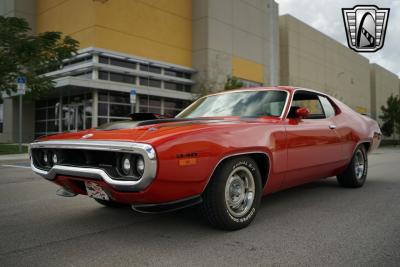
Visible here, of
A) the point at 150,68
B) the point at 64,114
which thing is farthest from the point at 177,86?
the point at 64,114

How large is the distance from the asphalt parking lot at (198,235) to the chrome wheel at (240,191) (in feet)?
0.69

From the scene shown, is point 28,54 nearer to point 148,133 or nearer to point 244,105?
point 244,105

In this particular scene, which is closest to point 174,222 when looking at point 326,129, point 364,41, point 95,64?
point 326,129

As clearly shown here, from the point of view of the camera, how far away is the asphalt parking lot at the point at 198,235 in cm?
294

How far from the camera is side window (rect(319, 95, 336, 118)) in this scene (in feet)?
18.2

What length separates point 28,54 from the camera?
51.1 feet

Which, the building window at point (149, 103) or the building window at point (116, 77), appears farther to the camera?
the building window at point (149, 103)

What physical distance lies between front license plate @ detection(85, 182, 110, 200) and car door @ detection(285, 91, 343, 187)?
202 cm

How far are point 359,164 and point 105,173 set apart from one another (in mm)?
4528

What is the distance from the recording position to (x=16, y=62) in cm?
1588

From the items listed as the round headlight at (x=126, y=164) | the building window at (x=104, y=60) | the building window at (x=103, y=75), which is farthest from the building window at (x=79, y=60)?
the round headlight at (x=126, y=164)

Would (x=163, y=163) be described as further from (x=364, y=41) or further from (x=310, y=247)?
(x=364, y=41)

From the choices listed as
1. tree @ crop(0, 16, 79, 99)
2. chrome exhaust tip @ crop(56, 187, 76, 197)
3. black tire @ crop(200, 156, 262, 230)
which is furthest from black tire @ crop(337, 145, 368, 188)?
tree @ crop(0, 16, 79, 99)

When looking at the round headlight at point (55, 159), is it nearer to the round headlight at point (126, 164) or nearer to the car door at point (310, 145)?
the round headlight at point (126, 164)
